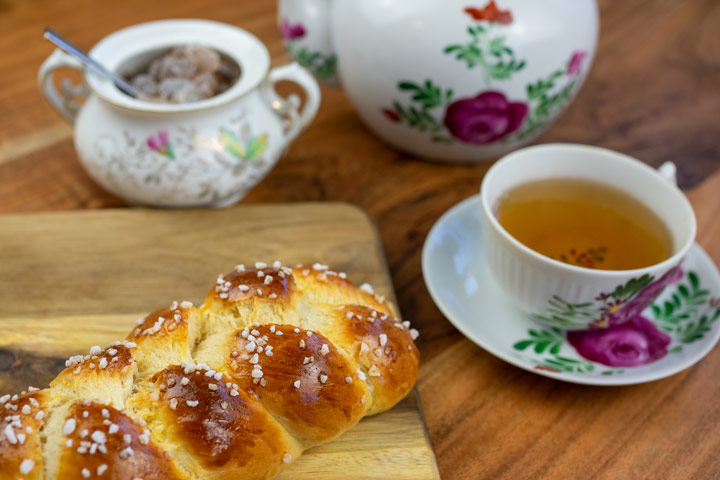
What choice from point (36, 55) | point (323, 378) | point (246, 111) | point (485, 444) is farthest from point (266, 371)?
point (36, 55)

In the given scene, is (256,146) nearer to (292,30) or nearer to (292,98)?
(292,98)

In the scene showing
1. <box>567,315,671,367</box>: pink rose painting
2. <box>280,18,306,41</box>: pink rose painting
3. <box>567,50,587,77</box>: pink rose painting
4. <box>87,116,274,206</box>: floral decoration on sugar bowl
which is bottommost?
<box>567,315,671,367</box>: pink rose painting

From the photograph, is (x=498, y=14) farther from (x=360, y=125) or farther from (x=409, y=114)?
(x=360, y=125)

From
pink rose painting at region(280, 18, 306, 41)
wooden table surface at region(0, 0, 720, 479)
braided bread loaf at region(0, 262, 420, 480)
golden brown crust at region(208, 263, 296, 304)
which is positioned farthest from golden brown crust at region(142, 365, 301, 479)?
pink rose painting at region(280, 18, 306, 41)

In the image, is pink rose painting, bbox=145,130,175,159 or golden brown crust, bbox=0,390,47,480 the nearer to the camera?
golden brown crust, bbox=0,390,47,480

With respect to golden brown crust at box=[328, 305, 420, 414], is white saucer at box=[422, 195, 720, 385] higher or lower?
lower

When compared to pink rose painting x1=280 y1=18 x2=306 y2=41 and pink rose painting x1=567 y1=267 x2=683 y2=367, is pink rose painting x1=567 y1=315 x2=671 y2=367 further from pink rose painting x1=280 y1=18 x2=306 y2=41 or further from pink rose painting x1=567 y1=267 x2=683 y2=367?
pink rose painting x1=280 y1=18 x2=306 y2=41

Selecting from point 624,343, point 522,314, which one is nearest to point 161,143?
point 522,314
